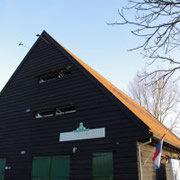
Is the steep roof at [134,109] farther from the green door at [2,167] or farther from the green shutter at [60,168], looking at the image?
the green door at [2,167]

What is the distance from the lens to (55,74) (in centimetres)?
1301

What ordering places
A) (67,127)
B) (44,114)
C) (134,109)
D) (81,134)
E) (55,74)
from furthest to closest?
(55,74), (44,114), (134,109), (67,127), (81,134)

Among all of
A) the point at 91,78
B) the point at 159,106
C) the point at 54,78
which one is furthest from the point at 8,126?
the point at 159,106

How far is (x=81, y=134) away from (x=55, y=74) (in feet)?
14.1

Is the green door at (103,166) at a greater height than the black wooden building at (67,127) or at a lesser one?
lesser

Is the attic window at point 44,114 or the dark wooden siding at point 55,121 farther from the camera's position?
the attic window at point 44,114

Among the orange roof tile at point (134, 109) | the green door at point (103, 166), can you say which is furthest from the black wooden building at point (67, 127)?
the orange roof tile at point (134, 109)

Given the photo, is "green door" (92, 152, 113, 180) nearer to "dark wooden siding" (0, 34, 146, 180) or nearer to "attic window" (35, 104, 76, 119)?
"dark wooden siding" (0, 34, 146, 180)

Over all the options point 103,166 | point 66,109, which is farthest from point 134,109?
point 103,166

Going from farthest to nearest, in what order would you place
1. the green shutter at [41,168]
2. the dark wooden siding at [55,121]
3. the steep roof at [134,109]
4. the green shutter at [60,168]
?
1. the green shutter at [41,168]
2. the green shutter at [60,168]
3. the steep roof at [134,109]
4. the dark wooden siding at [55,121]

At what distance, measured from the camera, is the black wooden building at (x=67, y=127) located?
910cm

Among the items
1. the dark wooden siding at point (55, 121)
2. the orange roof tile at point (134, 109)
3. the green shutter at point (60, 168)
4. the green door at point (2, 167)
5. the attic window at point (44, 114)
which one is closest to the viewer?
the dark wooden siding at point (55, 121)

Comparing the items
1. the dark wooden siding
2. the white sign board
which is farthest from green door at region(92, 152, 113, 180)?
the white sign board

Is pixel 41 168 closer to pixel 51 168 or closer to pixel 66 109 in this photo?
pixel 51 168
